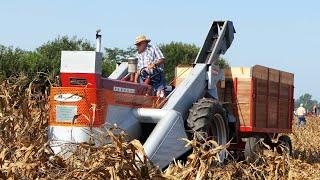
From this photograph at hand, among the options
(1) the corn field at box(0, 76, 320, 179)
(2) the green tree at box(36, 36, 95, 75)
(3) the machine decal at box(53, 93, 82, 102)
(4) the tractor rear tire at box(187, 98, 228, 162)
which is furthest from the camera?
(2) the green tree at box(36, 36, 95, 75)

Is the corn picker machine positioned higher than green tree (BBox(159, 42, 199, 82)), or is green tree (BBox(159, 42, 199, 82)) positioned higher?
green tree (BBox(159, 42, 199, 82))

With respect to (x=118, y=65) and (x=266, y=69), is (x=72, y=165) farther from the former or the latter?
(x=266, y=69)

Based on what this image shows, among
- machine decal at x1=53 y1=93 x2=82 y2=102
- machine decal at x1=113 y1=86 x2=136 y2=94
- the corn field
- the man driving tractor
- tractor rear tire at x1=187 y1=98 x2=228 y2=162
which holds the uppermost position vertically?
the man driving tractor

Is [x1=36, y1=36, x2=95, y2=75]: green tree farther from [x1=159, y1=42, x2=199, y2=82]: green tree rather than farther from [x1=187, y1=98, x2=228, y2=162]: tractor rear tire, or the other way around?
[x1=187, y1=98, x2=228, y2=162]: tractor rear tire

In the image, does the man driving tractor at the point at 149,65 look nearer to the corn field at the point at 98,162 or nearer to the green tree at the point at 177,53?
the corn field at the point at 98,162

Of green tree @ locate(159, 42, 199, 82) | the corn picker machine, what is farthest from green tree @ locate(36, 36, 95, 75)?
the corn picker machine

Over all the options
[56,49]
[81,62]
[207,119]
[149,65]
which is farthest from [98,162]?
[56,49]

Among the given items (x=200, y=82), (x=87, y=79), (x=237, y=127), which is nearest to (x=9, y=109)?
(x=87, y=79)

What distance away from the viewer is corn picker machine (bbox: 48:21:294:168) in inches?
263

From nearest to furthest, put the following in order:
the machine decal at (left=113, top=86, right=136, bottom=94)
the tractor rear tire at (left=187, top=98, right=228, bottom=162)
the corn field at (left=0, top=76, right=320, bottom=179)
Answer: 1. the corn field at (left=0, top=76, right=320, bottom=179)
2. the machine decal at (left=113, top=86, right=136, bottom=94)
3. the tractor rear tire at (left=187, top=98, right=228, bottom=162)

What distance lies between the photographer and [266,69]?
10.3m

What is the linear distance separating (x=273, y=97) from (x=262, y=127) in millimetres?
746

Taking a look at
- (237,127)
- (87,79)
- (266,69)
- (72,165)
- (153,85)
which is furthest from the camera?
(266,69)

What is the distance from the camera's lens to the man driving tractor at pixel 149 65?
27.0 feet
